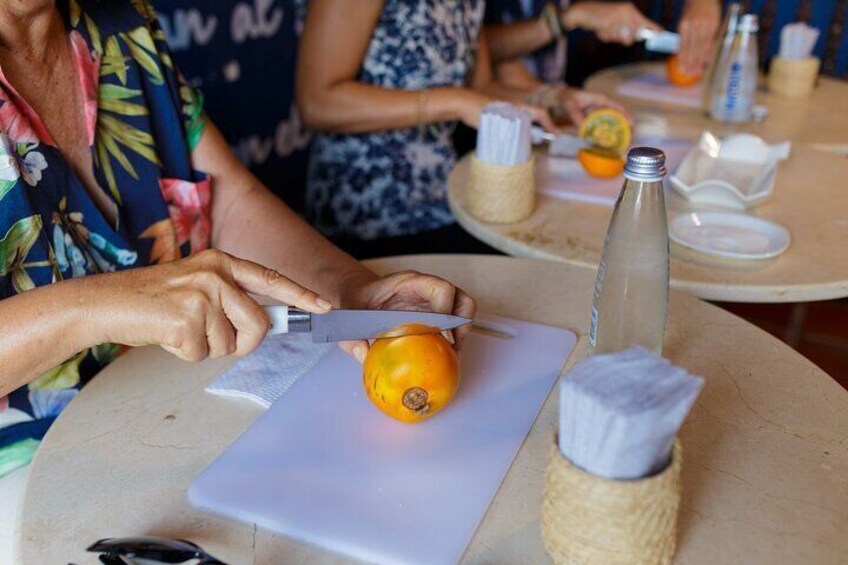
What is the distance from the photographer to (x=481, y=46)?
2.62 m

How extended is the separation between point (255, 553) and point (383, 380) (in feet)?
0.75

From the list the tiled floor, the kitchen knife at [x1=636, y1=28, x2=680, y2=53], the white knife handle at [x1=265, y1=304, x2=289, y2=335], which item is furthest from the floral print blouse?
the tiled floor

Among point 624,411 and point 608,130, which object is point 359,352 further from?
point 608,130

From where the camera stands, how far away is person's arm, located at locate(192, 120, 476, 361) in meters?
1.15

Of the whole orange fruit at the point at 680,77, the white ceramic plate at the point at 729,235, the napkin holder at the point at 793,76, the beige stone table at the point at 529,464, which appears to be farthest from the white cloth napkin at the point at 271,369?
the napkin holder at the point at 793,76

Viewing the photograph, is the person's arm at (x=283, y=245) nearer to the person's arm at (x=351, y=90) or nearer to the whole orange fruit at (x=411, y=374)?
the whole orange fruit at (x=411, y=374)

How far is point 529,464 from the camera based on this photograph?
2.94 feet

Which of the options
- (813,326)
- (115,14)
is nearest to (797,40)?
(813,326)

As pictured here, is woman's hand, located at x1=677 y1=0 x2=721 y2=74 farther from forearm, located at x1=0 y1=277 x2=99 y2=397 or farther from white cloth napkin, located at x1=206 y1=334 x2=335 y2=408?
forearm, located at x1=0 y1=277 x2=99 y2=397

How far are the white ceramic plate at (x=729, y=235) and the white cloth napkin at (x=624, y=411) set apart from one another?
0.77m

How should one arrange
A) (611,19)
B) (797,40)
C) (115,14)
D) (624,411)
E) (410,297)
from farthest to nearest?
(611,19)
(797,40)
(115,14)
(410,297)
(624,411)

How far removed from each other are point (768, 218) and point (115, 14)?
45.6 inches

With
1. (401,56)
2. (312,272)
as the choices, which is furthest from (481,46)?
(312,272)

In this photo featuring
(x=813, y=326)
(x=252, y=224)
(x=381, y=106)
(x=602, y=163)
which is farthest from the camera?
(x=813, y=326)
